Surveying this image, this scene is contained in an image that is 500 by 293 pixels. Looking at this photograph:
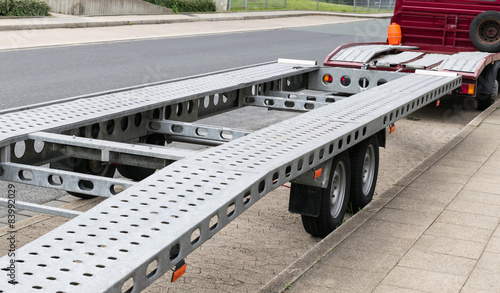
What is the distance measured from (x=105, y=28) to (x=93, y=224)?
22143 millimetres

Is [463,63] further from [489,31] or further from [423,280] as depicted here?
[423,280]

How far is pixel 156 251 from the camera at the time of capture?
3.13 metres

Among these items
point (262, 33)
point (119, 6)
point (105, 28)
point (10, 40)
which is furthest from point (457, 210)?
point (119, 6)

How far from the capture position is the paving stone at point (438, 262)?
202 inches

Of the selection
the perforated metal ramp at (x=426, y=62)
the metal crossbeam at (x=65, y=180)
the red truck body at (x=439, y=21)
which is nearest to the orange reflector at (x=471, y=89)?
the perforated metal ramp at (x=426, y=62)

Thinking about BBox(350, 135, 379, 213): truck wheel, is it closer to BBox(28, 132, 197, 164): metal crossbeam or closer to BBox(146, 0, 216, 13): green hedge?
BBox(28, 132, 197, 164): metal crossbeam

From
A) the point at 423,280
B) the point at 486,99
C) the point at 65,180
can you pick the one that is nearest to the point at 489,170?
the point at 423,280

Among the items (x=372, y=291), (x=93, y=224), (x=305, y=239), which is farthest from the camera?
(x=305, y=239)

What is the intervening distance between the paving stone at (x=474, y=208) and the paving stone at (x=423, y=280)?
5.36 ft

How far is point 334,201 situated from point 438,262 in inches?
47.7

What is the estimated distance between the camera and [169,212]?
3588 millimetres

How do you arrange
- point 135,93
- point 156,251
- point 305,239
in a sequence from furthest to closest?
point 135,93
point 305,239
point 156,251

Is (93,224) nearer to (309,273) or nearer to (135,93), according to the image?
(309,273)

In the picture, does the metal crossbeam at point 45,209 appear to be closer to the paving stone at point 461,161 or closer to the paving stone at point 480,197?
the paving stone at point 480,197
